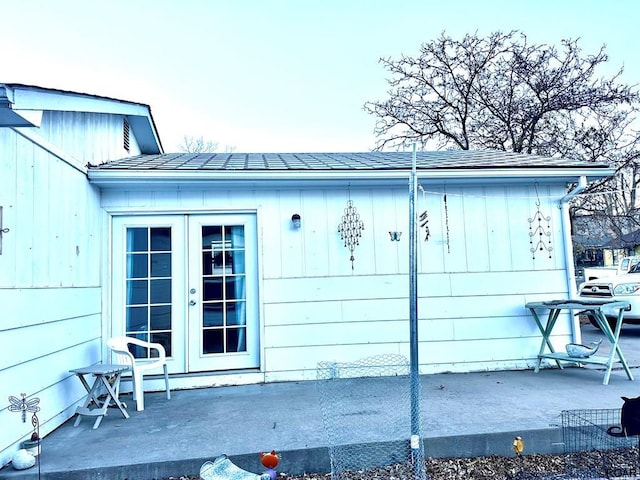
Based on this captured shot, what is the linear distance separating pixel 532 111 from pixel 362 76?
5162mm

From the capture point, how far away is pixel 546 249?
4.93 meters

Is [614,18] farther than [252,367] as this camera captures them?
Yes

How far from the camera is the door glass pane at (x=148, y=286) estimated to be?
14.6ft

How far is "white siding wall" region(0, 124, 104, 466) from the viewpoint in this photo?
270cm

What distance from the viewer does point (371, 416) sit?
3295 millimetres

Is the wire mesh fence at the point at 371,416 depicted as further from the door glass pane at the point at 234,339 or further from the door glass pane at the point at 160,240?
the door glass pane at the point at 160,240

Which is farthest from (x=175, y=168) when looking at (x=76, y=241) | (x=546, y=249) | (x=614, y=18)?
(x=614, y=18)

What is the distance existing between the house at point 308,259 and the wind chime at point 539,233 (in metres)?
0.02

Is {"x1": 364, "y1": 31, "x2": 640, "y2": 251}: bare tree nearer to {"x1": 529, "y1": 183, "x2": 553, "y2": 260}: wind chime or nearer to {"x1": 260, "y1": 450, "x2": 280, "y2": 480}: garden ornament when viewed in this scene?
{"x1": 529, "y1": 183, "x2": 553, "y2": 260}: wind chime

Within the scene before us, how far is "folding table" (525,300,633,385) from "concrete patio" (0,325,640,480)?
0.21m

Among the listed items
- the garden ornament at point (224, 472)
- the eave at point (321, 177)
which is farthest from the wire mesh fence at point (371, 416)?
the eave at point (321, 177)

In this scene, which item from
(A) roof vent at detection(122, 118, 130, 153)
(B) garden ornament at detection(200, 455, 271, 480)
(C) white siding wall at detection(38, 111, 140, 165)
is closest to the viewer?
(B) garden ornament at detection(200, 455, 271, 480)

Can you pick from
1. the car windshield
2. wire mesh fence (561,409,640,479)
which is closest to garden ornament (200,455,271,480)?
wire mesh fence (561,409,640,479)

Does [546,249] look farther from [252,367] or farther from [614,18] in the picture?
[614,18]
